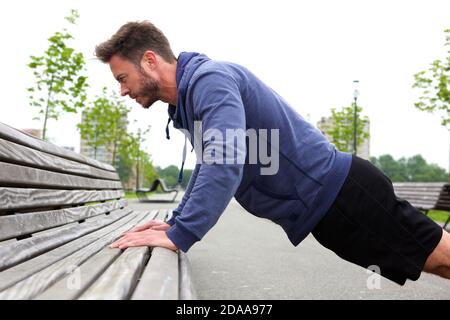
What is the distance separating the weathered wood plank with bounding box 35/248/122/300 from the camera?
1.26 meters

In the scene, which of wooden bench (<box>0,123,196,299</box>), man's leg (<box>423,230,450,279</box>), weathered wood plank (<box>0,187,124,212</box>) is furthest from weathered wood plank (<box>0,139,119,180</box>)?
man's leg (<box>423,230,450,279</box>)

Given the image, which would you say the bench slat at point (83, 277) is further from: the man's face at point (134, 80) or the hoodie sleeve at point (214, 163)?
the man's face at point (134, 80)

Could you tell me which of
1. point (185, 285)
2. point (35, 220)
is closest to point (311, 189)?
point (185, 285)

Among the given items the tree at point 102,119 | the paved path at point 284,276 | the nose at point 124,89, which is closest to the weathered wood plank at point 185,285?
the nose at point 124,89

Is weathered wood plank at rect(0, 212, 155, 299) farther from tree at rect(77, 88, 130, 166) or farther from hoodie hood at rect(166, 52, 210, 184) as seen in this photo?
tree at rect(77, 88, 130, 166)

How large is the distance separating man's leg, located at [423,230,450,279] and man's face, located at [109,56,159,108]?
160 cm

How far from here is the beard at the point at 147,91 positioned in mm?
2389

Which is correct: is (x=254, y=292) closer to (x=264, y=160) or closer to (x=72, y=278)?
(x=264, y=160)

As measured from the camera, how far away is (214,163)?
1.83 metres

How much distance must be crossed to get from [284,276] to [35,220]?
9.28 ft

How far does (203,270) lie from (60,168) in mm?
2276

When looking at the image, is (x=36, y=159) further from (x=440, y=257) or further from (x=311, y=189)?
(x=440, y=257)

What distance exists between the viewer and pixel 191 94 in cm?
214
